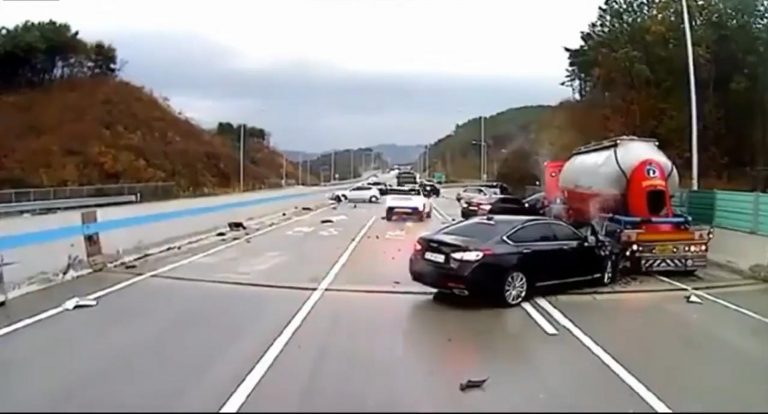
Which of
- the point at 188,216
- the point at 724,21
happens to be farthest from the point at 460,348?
the point at 724,21

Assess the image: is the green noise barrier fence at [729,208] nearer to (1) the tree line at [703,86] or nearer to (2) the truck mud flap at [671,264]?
(2) the truck mud flap at [671,264]

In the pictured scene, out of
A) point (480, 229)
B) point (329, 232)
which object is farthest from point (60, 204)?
point (480, 229)

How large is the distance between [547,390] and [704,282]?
10.6 meters

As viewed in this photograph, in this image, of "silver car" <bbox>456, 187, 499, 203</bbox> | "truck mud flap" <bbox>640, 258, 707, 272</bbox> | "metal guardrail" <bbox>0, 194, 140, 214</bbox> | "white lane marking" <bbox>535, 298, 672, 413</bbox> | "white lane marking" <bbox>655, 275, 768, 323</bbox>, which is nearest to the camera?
"white lane marking" <bbox>535, 298, 672, 413</bbox>

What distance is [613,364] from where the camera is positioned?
9.12 meters

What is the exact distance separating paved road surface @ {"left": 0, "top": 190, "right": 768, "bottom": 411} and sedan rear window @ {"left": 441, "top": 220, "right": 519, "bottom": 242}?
121 cm

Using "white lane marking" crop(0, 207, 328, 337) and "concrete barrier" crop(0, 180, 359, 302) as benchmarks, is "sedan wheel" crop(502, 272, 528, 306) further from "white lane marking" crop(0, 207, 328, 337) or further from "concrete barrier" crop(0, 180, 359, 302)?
"concrete barrier" crop(0, 180, 359, 302)

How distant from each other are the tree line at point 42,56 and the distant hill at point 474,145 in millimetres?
61609

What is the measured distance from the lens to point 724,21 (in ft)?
149

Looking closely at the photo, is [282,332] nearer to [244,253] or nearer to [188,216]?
[244,253]

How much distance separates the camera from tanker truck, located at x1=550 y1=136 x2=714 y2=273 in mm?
17906

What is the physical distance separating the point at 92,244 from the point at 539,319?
1113cm

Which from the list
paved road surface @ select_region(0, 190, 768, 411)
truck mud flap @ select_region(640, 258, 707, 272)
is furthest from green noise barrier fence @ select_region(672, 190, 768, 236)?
paved road surface @ select_region(0, 190, 768, 411)

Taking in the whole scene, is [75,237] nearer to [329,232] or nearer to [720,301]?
[720,301]
